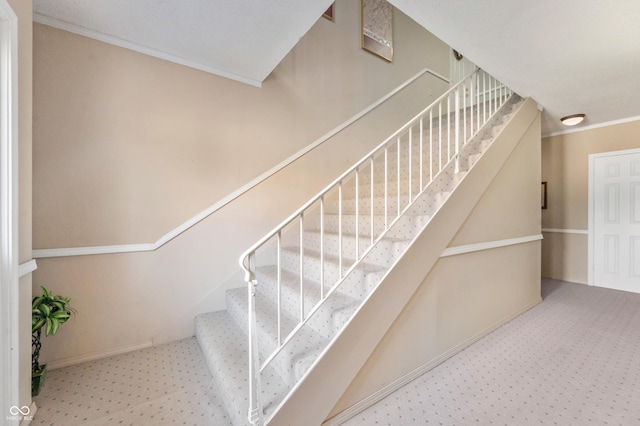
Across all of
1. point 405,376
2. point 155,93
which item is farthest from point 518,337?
point 155,93

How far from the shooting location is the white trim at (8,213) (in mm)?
1271

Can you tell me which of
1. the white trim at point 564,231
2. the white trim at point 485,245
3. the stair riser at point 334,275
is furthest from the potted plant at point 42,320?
the white trim at point 564,231

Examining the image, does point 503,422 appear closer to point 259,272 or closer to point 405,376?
point 405,376

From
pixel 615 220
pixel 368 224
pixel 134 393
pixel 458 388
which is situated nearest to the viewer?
pixel 134 393

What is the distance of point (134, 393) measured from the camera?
5.42 feet

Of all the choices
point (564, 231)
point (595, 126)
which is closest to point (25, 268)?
point (564, 231)

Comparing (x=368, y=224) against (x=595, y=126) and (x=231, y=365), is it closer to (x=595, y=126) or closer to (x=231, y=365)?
(x=231, y=365)

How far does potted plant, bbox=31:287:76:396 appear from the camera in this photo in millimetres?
1612

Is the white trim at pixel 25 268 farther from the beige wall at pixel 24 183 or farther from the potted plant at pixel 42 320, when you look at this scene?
the potted plant at pixel 42 320

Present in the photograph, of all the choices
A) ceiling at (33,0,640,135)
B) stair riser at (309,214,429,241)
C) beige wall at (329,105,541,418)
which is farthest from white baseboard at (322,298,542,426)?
ceiling at (33,0,640,135)

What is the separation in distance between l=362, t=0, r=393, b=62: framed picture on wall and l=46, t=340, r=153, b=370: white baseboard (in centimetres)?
411

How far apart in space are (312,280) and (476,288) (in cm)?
145

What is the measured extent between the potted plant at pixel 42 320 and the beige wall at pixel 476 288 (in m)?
1.76

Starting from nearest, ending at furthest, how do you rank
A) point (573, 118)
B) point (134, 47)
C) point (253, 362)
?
point (253, 362), point (134, 47), point (573, 118)
